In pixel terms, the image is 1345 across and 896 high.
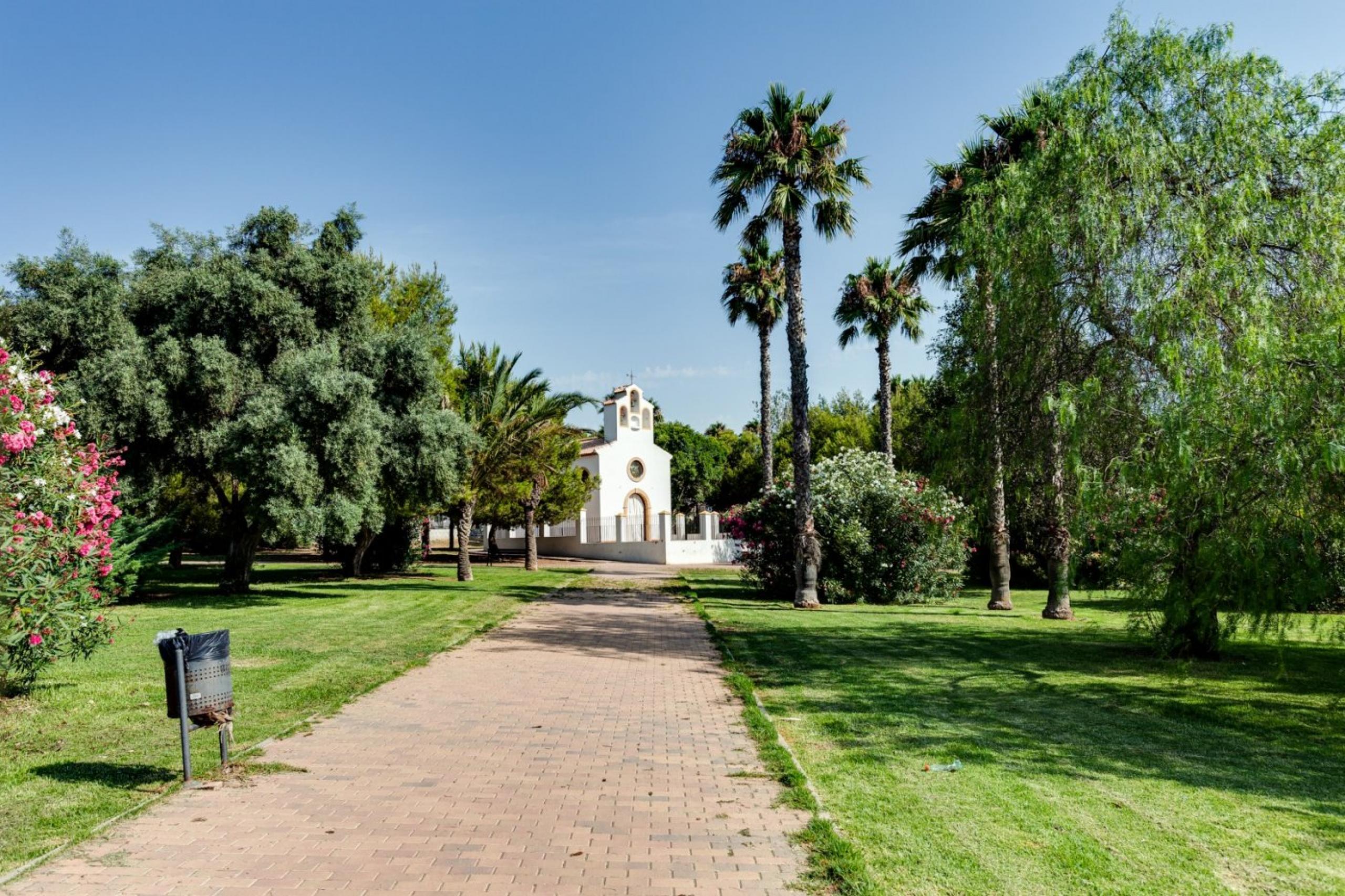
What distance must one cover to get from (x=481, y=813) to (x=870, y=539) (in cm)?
1702

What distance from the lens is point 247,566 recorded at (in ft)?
69.7

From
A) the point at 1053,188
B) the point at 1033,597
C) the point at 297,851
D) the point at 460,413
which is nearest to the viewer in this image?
the point at 297,851

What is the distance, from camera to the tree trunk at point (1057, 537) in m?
→ 11.9

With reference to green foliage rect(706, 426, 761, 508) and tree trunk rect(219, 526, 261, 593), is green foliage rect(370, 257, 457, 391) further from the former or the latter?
green foliage rect(706, 426, 761, 508)

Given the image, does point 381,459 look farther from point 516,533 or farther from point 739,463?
point 739,463

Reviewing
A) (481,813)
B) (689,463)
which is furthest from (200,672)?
(689,463)

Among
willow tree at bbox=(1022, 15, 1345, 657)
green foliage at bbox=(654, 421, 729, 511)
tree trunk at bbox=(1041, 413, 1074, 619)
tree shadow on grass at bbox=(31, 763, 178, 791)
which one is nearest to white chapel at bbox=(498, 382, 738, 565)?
green foliage at bbox=(654, 421, 729, 511)

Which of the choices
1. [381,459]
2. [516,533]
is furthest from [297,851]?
[516,533]

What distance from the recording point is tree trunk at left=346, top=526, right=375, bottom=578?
2809 cm

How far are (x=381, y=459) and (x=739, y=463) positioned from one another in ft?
155

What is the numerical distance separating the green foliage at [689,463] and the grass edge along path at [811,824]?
5784 centimetres

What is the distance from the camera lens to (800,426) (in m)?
20.0

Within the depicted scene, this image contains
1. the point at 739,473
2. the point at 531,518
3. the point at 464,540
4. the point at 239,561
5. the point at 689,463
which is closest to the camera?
the point at 239,561

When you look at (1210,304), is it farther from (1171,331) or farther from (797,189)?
(797,189)
